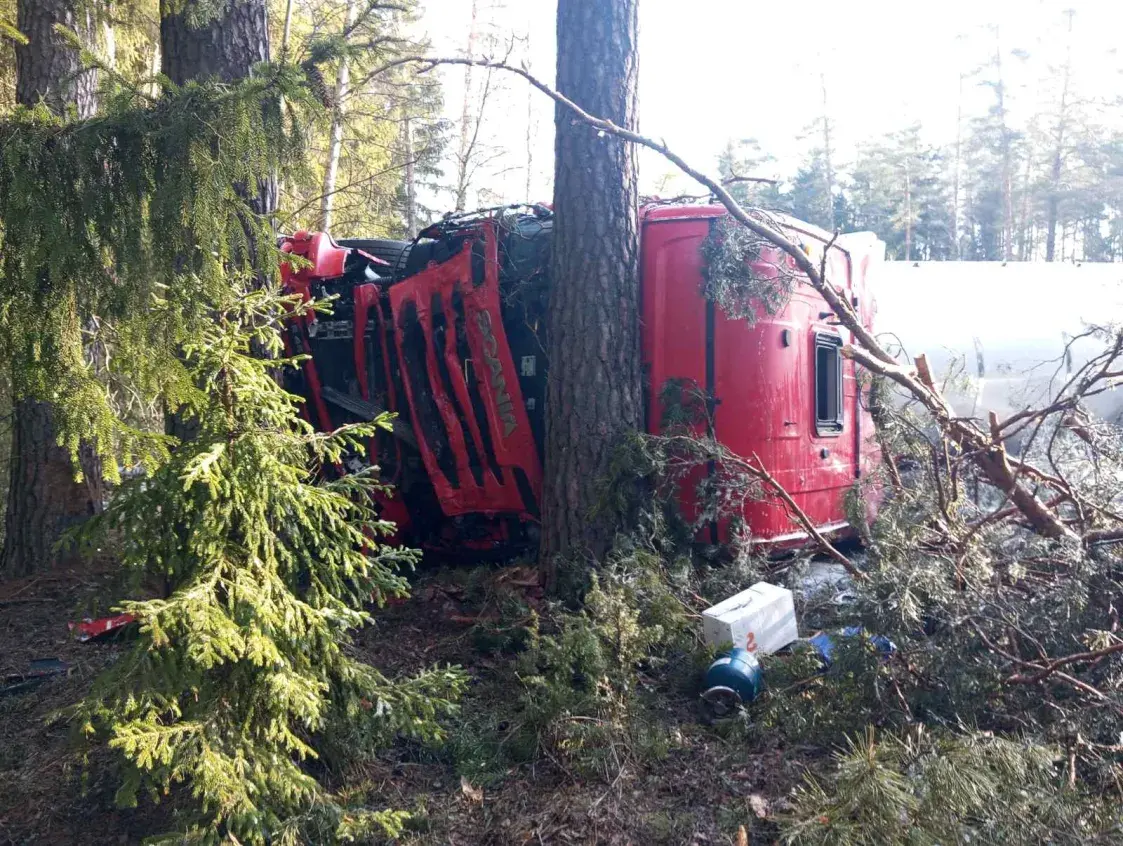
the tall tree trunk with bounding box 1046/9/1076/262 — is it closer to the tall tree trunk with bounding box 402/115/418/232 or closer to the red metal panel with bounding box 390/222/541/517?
the tall tree trunk with bounding box 402/115/418/232

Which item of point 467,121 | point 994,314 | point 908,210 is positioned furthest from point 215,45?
point 908,210

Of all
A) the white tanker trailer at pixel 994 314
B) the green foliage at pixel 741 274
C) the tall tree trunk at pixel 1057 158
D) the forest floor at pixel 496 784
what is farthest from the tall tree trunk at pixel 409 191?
the tall tree trunk at pixel 1057 158

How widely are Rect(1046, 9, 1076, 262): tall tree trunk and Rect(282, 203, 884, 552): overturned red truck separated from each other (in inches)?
1124

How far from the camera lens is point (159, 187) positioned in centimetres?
329

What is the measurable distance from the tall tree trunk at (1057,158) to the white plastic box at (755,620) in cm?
3122

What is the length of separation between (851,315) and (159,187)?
305 centimetres

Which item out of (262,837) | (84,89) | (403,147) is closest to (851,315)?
(262,837)

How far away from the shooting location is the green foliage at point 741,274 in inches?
179

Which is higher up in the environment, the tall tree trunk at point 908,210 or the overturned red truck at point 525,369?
the tall tree trunk at point 908,210

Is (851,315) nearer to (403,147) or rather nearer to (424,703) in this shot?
(424,703)

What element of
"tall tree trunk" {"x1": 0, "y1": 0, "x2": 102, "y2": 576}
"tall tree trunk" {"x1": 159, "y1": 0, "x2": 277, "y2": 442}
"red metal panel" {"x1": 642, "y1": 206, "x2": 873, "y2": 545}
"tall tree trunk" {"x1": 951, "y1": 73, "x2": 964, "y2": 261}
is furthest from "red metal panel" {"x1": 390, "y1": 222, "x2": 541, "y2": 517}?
"tall tree trunk" {"x1": 951, "y1": 73, "x2": 964, "y2": 261}

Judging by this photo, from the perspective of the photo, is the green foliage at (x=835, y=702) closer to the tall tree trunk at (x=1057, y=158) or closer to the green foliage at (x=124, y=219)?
the green foliage at (x=124, y=219)

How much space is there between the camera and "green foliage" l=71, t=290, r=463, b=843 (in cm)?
247

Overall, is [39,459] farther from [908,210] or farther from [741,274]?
[908,210]
